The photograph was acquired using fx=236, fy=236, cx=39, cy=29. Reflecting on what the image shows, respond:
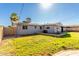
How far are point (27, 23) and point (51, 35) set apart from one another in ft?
1.60

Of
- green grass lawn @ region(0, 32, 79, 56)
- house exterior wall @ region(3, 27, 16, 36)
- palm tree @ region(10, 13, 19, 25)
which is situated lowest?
green grass lawn @ region(0, 32, 79, 56)

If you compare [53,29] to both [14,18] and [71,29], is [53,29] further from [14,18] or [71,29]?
[14,18]

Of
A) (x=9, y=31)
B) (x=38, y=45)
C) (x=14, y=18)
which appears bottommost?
(x=38, y=45)

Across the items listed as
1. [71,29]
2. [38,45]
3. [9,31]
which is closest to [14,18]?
[9,31]

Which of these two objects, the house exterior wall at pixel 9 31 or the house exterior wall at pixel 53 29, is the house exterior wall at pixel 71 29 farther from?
the house exterior wall at pixel 9 31

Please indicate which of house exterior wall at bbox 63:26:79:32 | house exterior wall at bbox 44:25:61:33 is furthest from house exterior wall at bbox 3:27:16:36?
house exterior wall at bbox 63:26:79:32

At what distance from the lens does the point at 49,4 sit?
4.18 meters

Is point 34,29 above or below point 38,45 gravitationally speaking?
above

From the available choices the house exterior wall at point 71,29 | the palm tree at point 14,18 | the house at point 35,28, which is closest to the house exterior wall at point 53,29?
the house at point 35,28

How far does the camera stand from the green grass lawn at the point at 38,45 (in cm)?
419

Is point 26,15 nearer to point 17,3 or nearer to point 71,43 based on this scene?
point 17,3

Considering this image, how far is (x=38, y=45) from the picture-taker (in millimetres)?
4215

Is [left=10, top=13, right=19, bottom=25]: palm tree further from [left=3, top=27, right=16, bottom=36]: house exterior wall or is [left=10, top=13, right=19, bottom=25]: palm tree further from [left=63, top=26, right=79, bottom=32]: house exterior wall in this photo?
[left=63, top=26, right=79, bottom=32]: house exterior wall

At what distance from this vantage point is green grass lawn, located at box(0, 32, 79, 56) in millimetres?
4188
